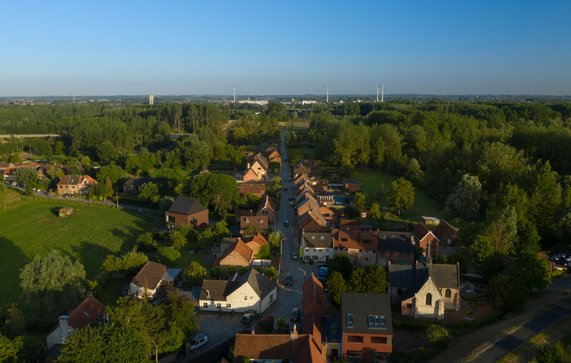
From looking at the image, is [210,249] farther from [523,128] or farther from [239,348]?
[523,128]

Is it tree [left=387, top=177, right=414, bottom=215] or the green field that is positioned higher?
tree [left=387, top=177, right=414, bottom=215]

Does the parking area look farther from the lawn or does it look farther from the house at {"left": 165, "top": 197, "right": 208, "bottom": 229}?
the lawn

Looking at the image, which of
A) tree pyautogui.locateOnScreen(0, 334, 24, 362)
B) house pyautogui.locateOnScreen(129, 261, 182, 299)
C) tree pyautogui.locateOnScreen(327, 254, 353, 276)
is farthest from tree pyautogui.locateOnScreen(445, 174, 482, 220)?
tree pyautogui.locateOnScreen(0, 334, 24, 362)

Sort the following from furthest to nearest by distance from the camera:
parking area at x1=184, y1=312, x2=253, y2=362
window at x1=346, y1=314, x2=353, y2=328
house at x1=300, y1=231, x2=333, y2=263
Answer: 1. house at x1=300, y1=231, x2=333, y2=263
2. parking area at x1=184, y1=312, x2=253, y2=362
3. window at x1=346, y1=314, x2=353, y2=328

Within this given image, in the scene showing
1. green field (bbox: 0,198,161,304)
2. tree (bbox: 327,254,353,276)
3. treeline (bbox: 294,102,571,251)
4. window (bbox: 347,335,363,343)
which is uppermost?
treeline (bbox: 294,102,571,251)

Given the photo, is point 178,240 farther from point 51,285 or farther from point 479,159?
point 479,159

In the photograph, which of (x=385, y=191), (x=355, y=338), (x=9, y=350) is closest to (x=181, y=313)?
(x=9, y=350)
